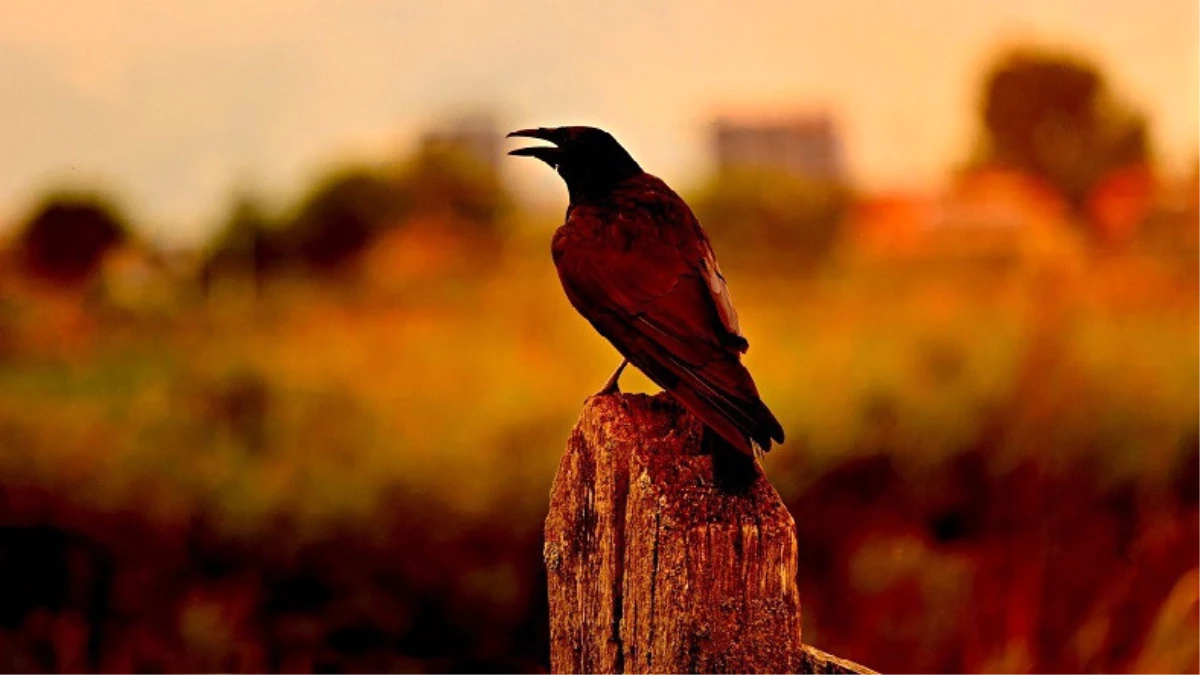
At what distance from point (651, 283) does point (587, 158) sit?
395 millimetres

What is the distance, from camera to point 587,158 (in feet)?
6.92

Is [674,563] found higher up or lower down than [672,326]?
lower down

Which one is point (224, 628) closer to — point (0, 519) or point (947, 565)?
point (0, 519)

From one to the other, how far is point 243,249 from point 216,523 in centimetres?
110

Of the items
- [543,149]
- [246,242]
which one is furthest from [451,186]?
[543,149]

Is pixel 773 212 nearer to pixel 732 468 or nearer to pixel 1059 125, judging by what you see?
pixel 1059 125

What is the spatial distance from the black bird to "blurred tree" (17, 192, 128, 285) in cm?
247

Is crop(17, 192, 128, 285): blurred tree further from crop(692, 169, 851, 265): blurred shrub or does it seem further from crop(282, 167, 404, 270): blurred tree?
crop(692, 169, 851, 265): blurred shrub

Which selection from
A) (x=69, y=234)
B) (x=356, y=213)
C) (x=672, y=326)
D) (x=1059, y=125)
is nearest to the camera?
(x=672, y=326)

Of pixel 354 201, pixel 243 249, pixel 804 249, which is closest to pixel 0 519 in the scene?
pixel 243 249

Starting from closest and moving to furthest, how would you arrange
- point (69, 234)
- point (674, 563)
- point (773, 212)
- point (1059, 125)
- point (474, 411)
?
1. point (674, 563)
2. point (474, 411)
3. point (69, 234)
4. point (773, 212)
5. point (1059, 125)

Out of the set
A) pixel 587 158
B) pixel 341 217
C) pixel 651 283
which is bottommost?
pixel 341 217

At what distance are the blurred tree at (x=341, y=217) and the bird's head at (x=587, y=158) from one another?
2370 millimetres

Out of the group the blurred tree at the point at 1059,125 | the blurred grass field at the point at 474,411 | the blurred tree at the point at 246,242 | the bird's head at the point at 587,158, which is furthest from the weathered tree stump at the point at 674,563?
the blurred tree at the point at 1059,125
